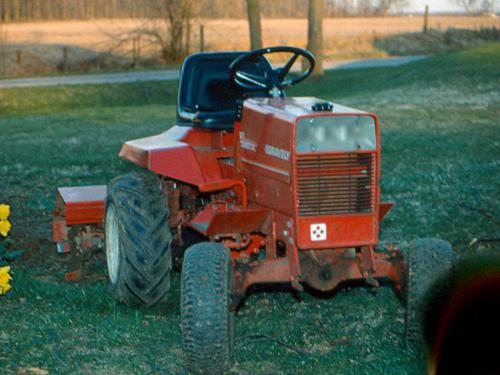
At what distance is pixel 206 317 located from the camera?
19.5 feet

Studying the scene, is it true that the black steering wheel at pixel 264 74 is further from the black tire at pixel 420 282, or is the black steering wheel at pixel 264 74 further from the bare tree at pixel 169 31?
the bare tree at pixel 169 31

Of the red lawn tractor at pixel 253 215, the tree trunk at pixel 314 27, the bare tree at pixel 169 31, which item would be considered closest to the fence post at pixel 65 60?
the bare tree at pixel 169 31

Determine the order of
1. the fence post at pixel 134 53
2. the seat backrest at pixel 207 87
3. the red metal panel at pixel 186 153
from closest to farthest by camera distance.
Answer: the red metal panel at pixel 186 153 → the seat backrest at pixel 207 87 → the fence post at pixel 134 53

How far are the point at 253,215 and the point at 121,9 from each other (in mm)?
61940

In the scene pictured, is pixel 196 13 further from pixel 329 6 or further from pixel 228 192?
pixel 329 6

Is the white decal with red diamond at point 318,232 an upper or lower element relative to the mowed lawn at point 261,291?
upper

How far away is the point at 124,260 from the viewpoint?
7.14 m

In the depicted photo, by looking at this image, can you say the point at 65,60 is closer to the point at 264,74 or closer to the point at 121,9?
the point at 121,9

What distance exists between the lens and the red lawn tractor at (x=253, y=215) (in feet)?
20.3

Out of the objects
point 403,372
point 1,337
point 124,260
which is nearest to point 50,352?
point 1,337

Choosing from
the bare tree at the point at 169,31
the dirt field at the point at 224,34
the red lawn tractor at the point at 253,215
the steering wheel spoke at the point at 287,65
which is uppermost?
the steering wheel spoke at the point at 287,65

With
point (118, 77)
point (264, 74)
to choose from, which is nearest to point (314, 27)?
point (118, 77)

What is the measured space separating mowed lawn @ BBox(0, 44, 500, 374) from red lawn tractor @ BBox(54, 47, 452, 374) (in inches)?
15.3

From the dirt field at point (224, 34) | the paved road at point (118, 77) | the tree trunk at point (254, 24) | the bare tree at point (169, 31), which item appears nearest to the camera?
the paved road at point (118, 77)
